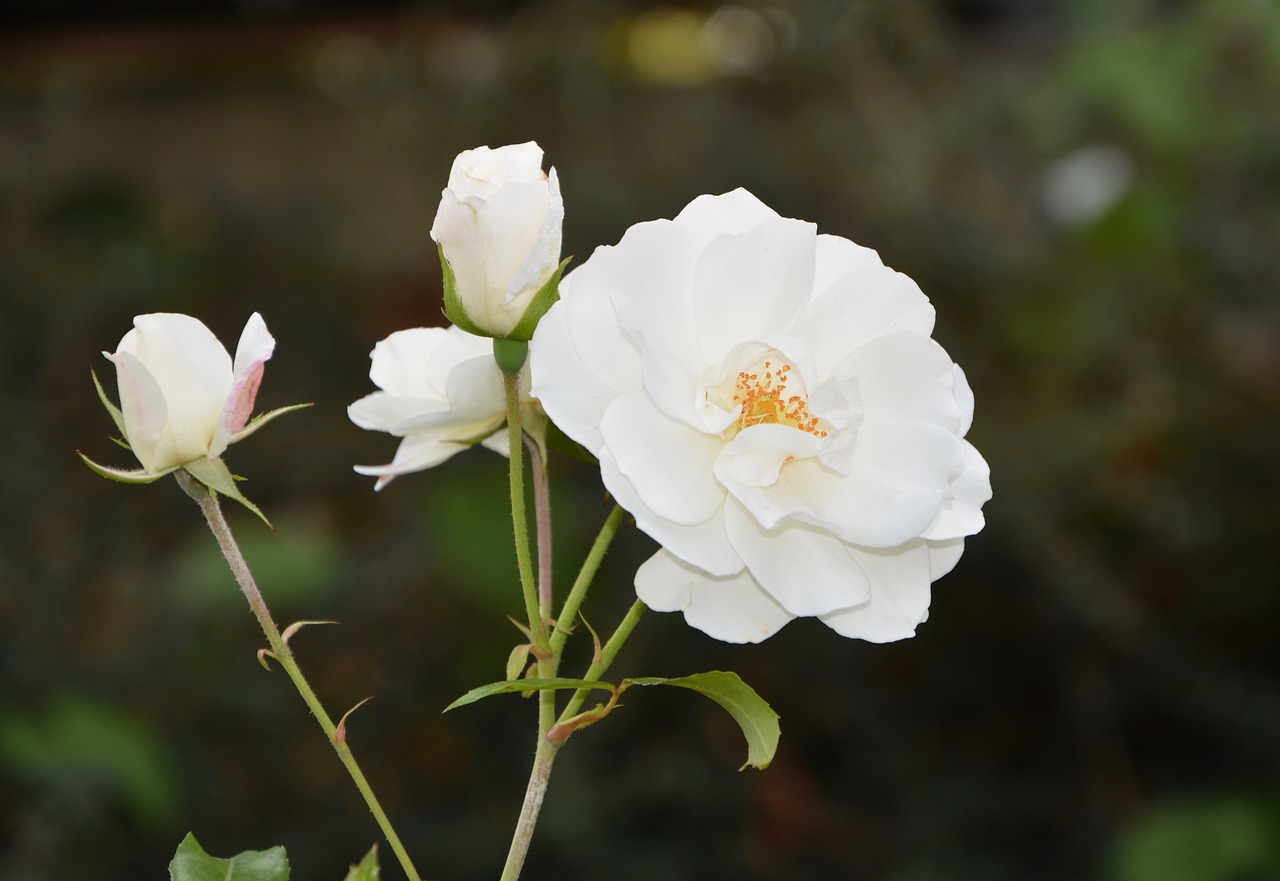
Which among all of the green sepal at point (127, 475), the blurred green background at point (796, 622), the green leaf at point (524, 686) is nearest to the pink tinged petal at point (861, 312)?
the green leaf at point (524, 686)

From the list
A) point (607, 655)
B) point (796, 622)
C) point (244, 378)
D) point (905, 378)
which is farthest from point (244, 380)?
point (796, 622)

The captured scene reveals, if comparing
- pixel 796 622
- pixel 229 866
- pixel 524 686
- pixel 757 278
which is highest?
pixel 757 278

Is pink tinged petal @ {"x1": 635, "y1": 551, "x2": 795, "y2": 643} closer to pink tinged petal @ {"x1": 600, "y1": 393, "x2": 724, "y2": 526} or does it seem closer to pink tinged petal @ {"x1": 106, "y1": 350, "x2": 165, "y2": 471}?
pink tinged petal @ {"x1": 600, "y1": 393, "x2": 724, "y2": 526}

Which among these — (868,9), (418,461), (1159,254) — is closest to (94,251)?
(868,9)

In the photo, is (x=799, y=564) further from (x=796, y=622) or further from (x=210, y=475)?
(x=796, y=622)

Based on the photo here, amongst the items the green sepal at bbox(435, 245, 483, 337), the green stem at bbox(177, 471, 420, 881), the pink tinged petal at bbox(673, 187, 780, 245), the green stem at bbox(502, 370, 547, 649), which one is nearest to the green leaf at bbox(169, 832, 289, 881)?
the green stem at bbox(177, 471, 420, 881)

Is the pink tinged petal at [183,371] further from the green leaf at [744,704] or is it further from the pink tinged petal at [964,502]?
the pink tinged petal at [964,502]

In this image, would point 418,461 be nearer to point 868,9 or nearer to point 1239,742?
point 1239,742
